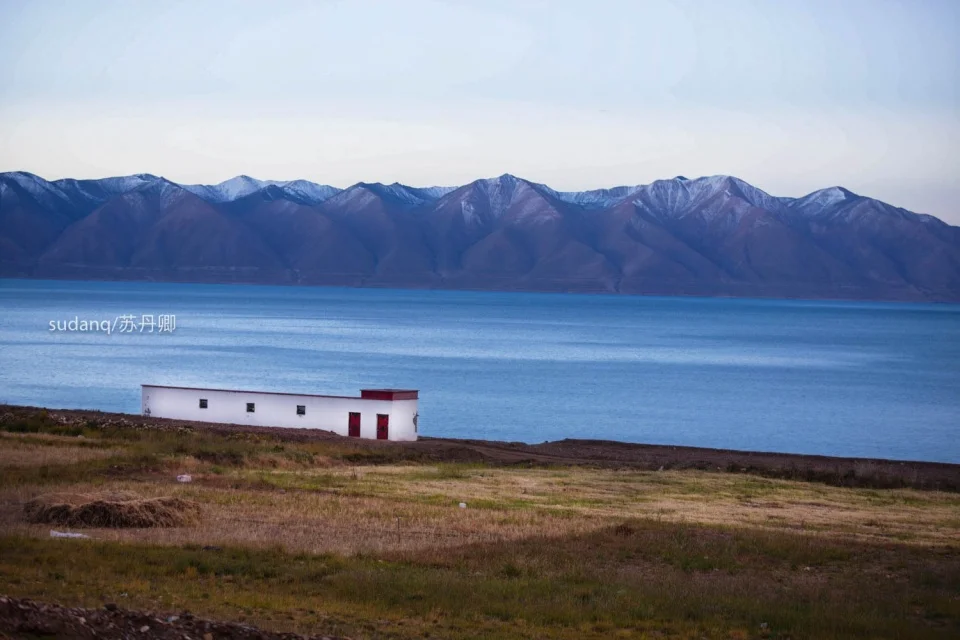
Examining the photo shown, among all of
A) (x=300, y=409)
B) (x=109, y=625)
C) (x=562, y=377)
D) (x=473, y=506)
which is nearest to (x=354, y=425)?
Result: (x=300, y=409)

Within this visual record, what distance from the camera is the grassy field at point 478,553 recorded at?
14328 mm

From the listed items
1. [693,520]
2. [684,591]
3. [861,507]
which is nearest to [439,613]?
[684,591]

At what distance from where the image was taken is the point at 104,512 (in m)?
20.2

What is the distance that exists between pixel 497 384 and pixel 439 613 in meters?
73.3

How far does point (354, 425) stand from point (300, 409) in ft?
7.77

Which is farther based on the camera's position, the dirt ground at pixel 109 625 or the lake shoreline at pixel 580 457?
the lake shoreline at pixel 580 457

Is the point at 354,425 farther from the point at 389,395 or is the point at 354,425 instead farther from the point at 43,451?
the point at 43,451

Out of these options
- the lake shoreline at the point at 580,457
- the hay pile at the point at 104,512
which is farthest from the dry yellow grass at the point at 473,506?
the lake shoreline at the point at 580,457

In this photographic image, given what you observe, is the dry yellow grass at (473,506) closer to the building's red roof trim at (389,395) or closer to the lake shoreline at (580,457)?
the lake shoreline at (580,457)

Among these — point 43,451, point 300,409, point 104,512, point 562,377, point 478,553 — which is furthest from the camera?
point 562,377

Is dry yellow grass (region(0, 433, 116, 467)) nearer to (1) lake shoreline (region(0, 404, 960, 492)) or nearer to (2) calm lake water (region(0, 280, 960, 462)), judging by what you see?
(1) lake shoreline (region(0, 404, 960, 492))

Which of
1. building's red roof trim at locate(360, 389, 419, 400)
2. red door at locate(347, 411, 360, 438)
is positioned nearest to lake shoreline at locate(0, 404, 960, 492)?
red door at locate(347, 411, 360, 438)

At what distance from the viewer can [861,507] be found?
97.2ft

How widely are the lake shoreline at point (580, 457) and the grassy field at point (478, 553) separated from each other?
4644mm
